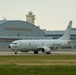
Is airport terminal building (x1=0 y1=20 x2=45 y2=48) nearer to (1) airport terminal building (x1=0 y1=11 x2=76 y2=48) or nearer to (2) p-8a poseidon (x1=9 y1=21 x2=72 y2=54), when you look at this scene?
(1) airport terminal building (x1=0 y1=11 x2=76 y2=48)

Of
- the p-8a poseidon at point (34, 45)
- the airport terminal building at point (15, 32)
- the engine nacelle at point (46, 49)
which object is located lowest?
the engine nacelle at point (46, 49)

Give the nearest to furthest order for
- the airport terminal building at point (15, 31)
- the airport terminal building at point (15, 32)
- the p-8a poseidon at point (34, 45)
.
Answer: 1. the p-8a poseidon at point (34, 45)
2. the airport terminal building at point (15, 32)
3. the airport terminal building at point (15, 31)

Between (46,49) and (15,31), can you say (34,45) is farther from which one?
(15,31)

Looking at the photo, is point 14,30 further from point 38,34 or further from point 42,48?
point 42,48

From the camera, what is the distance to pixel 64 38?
93.1 metres

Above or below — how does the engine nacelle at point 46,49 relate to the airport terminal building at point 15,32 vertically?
below

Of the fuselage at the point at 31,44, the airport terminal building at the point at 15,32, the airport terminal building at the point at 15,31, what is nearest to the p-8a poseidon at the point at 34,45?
the fuselage at the point at 31,44

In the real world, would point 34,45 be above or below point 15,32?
below

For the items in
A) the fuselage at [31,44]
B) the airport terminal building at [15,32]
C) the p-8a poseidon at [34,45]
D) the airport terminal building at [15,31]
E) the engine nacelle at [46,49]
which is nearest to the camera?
the fuselage at [31,44]

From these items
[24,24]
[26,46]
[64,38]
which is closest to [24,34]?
[24,24]

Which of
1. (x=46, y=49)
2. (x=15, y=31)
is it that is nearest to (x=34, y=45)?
(x=46, y=49)

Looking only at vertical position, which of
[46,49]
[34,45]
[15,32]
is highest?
[15,32]

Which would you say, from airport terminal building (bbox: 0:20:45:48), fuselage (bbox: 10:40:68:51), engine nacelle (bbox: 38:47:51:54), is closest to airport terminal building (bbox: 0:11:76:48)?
airport terminal building (bbox: 0:20:45:48)

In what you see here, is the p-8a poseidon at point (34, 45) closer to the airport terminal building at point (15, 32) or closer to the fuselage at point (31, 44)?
the fuselage at point (31, 44)
